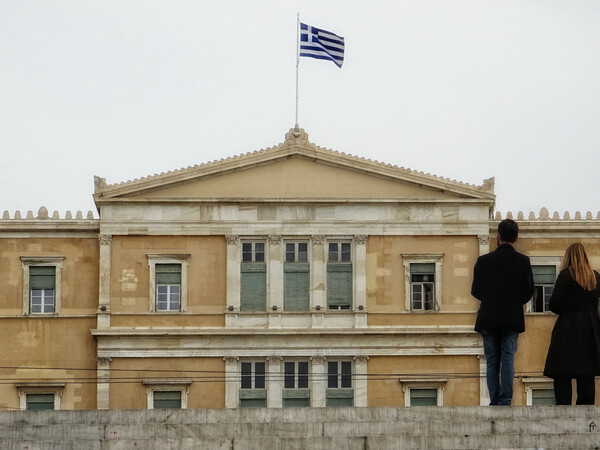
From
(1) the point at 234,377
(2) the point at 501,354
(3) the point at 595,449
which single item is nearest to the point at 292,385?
(1) the point at 234,377

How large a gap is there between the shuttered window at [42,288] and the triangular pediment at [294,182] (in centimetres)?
264

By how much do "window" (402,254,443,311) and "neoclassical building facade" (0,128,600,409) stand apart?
0.04m

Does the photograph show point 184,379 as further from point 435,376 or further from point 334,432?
point 334,432

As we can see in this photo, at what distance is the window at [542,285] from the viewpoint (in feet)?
170

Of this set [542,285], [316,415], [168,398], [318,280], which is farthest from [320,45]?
[316,415]

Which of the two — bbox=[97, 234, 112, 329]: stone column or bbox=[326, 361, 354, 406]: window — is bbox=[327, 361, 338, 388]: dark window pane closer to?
bbox=[326, 361, 354, 406]: window

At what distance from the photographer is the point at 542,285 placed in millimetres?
51875

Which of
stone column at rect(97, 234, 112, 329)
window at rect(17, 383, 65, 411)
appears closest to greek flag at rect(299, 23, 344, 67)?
stone column at rect(97, 234, 112, 329)

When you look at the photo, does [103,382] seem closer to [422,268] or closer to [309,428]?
[422,268]

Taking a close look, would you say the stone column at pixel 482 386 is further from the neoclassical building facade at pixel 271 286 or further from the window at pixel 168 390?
the window at pixel 168 390

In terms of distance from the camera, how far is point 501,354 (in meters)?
22.1

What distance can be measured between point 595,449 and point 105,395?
3268cm

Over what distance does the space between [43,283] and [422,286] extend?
10.7 metres

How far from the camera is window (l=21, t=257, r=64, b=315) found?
2031 inches
